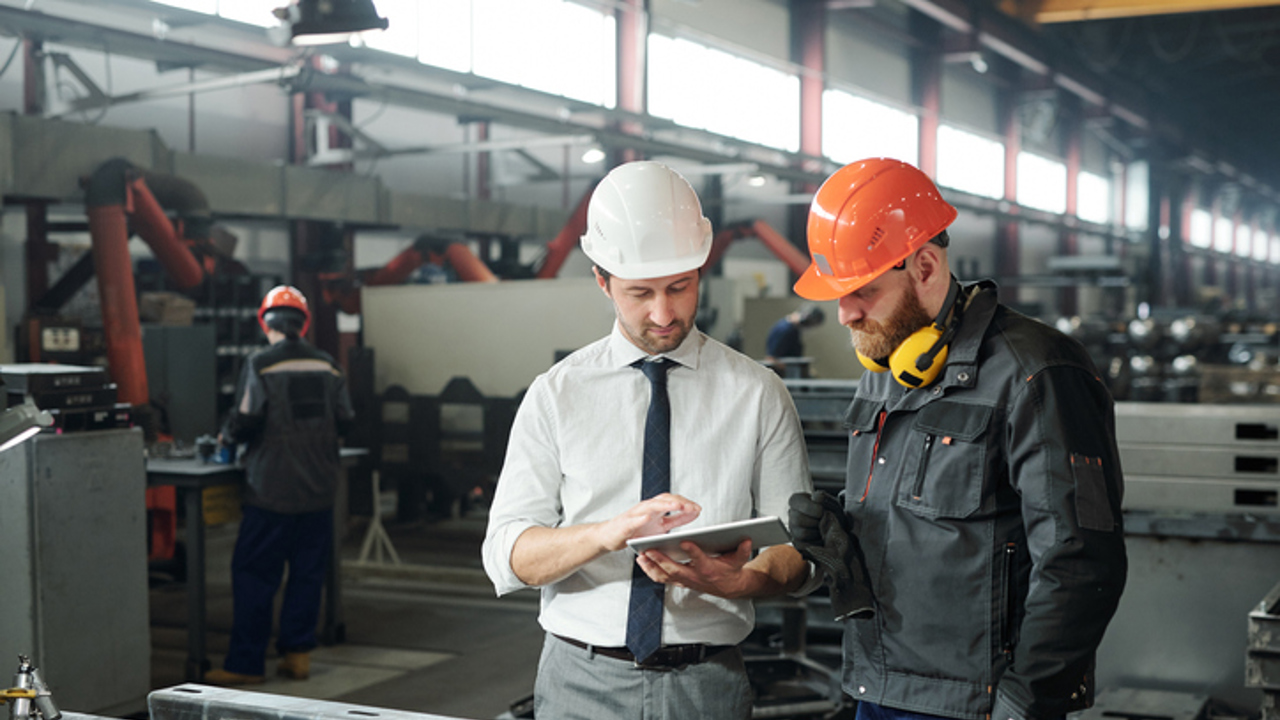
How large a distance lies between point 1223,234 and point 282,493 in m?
36.6

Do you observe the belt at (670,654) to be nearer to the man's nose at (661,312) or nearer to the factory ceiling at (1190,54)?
the man's nose at (661,312)

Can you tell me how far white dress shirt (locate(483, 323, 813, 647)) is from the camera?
6.07 ft

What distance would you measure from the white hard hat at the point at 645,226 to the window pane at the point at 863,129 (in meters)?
12.8

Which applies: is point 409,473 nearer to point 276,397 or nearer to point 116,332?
point 116,332

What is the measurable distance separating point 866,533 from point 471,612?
4.93 metres

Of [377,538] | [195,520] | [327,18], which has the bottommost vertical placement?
[377,538]

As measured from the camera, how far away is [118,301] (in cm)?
662

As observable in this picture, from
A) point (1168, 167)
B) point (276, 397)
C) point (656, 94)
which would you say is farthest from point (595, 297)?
point (1168, 167)

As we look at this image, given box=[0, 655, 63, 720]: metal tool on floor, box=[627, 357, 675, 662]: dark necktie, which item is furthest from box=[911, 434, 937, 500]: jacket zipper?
box=[0, 655, 63, 720]: metal tool on floor

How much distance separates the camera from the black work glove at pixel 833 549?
5.98 ft

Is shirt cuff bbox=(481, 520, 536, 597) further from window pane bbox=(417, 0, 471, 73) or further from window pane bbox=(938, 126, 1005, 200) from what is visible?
window pane bbox=(938, 126, 1005, 200)

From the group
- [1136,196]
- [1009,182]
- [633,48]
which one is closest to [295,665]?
[633,48]

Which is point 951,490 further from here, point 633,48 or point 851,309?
point 633,48

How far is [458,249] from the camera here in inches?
367
